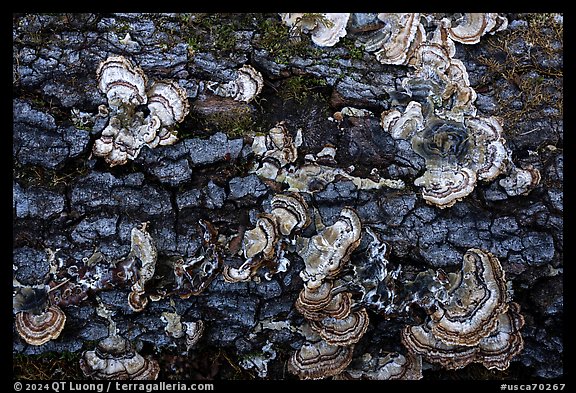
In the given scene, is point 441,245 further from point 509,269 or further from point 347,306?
point 347,306

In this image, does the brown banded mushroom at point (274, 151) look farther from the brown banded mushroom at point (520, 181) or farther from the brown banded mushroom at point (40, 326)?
the brown banded mushroom at point (40, 326)

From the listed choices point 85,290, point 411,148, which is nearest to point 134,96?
point 85,290

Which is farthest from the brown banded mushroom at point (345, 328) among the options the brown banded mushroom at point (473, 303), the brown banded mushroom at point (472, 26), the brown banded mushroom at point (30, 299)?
the brown banded mushroom at point (472, 26)

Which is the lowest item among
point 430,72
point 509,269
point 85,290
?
point 85,290

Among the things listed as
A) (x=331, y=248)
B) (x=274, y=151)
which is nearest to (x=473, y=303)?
(x=331, y=248)

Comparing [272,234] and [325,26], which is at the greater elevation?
[325,26]

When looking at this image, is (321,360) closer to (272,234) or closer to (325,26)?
(272,234)
